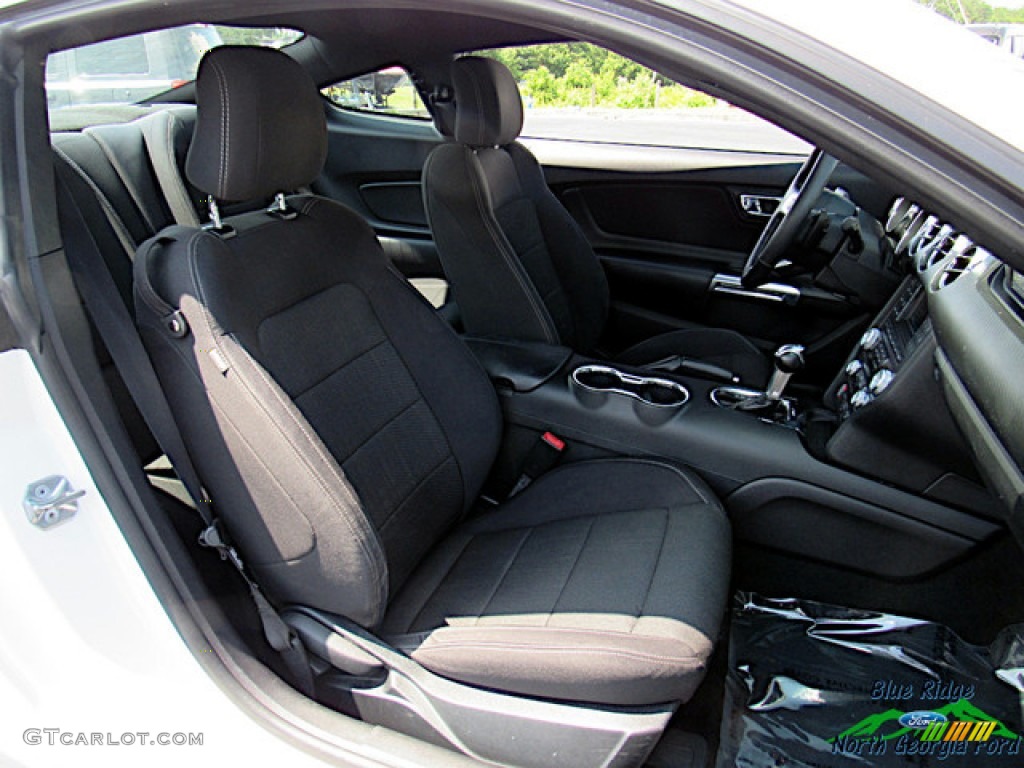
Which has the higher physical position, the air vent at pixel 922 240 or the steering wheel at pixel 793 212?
the air vent at pixel 922 240

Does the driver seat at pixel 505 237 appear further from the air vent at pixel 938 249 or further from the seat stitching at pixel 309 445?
the seat stitching at pixel 309 445

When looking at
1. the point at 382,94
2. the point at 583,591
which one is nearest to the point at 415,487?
the point at 583,591

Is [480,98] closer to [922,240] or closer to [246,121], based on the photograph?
[246,121]

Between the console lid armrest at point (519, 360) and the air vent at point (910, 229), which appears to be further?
the console lid armrest at point (519, 360)

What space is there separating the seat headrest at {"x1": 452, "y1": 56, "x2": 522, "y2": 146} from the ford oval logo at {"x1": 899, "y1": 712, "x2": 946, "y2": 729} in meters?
1.53

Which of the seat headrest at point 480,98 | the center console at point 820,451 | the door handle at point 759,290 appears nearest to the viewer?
the center console at point 820,451

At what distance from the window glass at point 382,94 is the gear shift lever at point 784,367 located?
1.66 m

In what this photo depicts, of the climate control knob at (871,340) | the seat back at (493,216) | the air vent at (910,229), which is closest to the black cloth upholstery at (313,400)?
the seat back at (493,216)

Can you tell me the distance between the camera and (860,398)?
1466 mm

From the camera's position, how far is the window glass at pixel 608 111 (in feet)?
5.72

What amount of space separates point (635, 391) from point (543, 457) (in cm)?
25

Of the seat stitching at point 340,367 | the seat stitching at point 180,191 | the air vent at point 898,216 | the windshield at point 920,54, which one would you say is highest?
the windshield at point 920,54

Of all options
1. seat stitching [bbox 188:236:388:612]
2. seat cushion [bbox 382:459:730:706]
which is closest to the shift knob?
seat cushion [bbox 382:459:730:706]

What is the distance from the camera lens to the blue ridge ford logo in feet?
3.96
